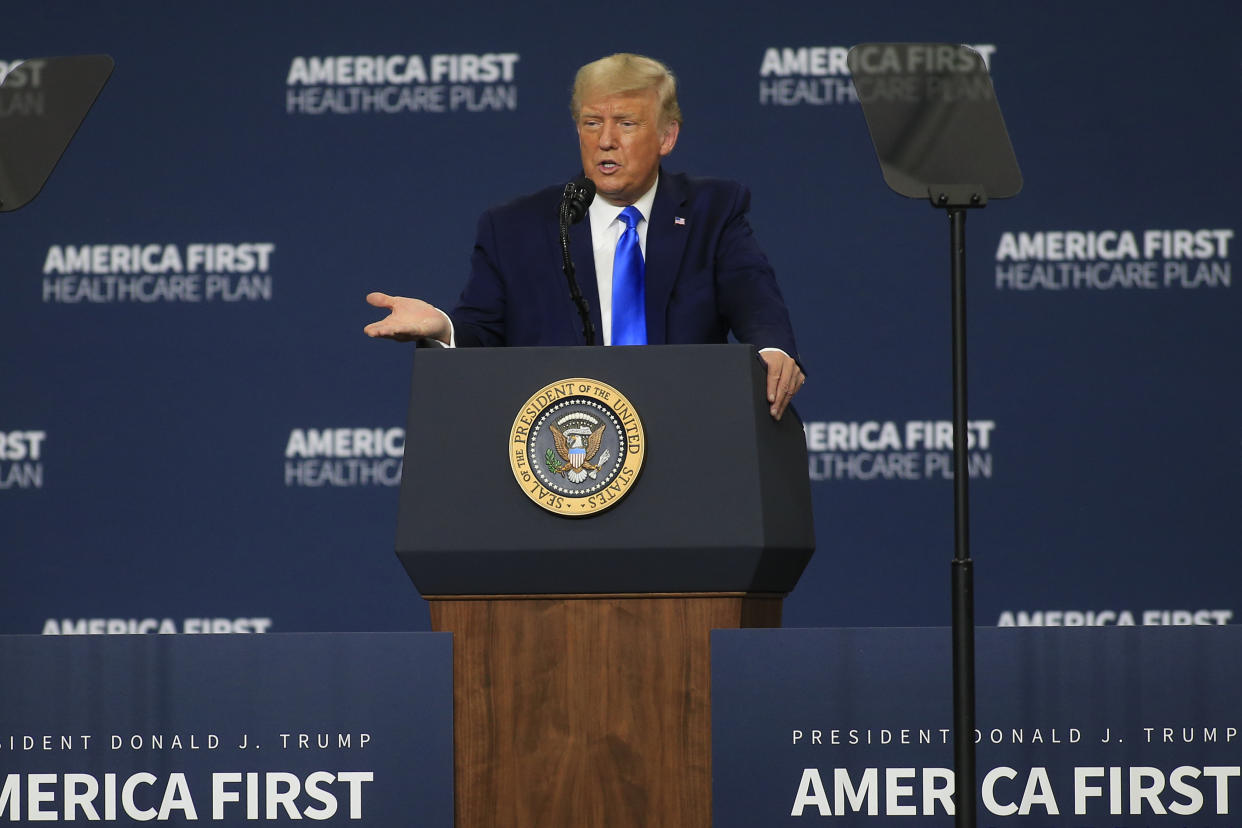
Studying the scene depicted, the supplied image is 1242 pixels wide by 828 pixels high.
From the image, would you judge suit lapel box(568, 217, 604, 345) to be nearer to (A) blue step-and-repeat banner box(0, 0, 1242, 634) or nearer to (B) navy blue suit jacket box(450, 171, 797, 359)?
(B) navy blue suit jacket box(450, 171, 797, 359)

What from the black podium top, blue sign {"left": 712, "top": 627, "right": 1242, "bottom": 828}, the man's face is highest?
the man's face

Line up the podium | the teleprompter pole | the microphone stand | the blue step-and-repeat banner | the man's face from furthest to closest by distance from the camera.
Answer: the blue step-and-repeat banner
the man's face
the microphone stand
the podium
the teleprompter pole

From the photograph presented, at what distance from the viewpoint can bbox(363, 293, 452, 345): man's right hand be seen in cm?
184

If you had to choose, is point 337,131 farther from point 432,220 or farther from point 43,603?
point 43,603

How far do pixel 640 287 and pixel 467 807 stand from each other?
824 millimetres

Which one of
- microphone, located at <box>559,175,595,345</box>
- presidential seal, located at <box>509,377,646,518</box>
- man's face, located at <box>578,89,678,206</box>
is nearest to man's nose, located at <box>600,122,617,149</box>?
man's face, located at <box>578,89,678,206</box>

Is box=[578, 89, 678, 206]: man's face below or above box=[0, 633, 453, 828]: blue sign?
above

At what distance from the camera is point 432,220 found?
388 cm

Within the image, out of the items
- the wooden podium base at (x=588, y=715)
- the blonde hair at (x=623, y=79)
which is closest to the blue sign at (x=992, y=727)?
the wooden podium base at (x=588, y=715)

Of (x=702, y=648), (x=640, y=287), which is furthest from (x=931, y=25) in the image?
(x=702, y=648)

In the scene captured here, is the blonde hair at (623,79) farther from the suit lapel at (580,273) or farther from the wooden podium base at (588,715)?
the wooden podium base at (588,715)

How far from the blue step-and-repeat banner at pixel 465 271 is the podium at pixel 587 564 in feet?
6.86

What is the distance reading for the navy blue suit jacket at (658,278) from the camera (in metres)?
2.14

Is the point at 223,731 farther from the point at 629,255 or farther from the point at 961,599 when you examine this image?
the point at 629,255
